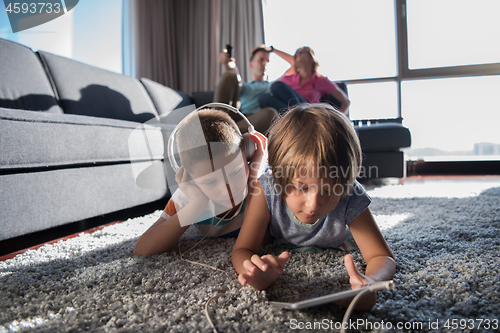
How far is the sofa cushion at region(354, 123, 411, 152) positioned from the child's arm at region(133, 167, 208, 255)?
1481 mm

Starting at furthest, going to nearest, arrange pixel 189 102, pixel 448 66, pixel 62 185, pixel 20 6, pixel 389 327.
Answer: pixel 448 66
pixel 189 102
pixel 20 6
pixel 62 185
pixel 389 327

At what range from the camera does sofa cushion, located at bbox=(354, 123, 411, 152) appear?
1.95 m

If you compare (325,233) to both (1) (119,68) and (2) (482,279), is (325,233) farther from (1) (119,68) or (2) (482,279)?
(1) (119,68)

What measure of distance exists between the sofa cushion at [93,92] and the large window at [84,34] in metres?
0.35

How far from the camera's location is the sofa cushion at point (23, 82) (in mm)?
1311

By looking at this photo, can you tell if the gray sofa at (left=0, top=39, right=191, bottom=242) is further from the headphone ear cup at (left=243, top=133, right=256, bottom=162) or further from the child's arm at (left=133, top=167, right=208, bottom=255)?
the headphone ear cup at (left=243, top=133, right=256, bottom=162)

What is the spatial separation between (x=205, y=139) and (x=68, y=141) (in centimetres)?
54

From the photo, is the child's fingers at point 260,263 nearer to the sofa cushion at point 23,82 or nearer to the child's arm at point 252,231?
the child's arm at point 252,231

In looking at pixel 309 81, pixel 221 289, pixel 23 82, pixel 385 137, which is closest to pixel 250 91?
pixel 309 81

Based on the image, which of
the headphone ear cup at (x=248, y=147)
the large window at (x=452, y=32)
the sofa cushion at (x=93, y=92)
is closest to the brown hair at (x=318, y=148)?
the headphone ear cup at (x=248, y=147)

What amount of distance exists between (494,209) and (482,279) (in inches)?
29.4

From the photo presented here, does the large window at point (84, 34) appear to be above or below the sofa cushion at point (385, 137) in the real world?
above

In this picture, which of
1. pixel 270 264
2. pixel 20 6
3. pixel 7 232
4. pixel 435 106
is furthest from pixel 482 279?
pixel 435 106

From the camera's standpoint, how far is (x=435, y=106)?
10.2ft
